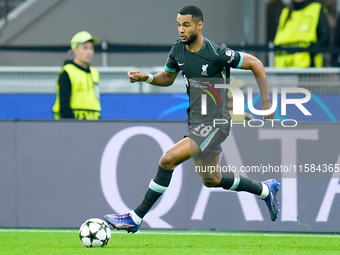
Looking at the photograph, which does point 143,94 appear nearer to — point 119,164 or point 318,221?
point 119,164

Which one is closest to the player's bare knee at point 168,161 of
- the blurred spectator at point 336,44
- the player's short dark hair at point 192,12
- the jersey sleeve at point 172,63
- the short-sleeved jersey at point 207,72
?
the short-sleeved jersey at point 207,72

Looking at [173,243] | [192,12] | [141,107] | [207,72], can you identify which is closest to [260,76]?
[207,72]

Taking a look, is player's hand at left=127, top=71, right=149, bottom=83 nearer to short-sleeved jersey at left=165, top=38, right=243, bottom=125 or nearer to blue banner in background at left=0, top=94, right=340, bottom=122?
short-sleeved jersey at left=165, top=38, right=243, bottom=125

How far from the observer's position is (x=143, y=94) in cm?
889

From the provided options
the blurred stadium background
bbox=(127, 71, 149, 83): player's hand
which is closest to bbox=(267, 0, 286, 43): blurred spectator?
the blurred stadium background

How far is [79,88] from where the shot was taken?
8078mm

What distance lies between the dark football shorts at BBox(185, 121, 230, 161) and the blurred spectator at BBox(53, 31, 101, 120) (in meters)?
2.35

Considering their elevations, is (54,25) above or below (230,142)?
above

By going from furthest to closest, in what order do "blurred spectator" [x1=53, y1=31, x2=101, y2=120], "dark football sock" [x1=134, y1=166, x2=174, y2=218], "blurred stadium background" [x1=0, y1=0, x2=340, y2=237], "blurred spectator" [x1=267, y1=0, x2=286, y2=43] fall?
"blurred spectator" [x1=267, y1=0, x2=286, y2=43], "blurred spectator" [x1=53, y1=31, x2=101, y2=120], "blurred stadium background" [x1=0, y1=0, x2=340, y2=237], "dark football sock" [x1=134, y1=166, x2=174, y2=218]

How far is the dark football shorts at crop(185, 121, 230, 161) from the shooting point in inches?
233

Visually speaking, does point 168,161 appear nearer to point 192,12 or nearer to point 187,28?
point 187,28

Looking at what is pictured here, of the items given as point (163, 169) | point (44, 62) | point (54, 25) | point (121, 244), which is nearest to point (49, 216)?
point (121, 244)

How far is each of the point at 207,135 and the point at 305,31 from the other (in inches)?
146

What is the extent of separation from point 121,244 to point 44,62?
5031 mm
